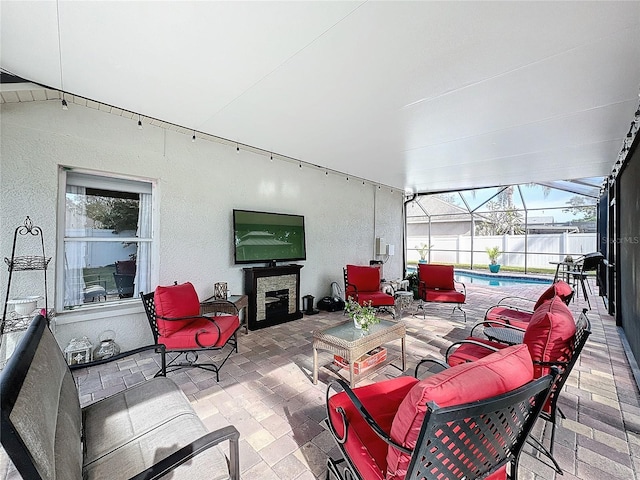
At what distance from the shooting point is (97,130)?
319cm

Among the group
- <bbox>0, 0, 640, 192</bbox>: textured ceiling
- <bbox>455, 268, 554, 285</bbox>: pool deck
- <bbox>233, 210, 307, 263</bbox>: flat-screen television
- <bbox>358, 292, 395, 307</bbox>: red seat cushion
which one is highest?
<bbox>0, 0, 640, 192</bbox>: textured ceiling

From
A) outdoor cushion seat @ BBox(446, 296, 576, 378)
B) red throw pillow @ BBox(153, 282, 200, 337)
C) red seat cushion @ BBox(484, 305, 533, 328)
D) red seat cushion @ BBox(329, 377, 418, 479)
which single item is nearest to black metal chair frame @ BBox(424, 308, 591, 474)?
outdoor cushion seat @ BBox(446, 296, 576, 378)

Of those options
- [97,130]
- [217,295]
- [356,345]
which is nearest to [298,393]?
[356,345]

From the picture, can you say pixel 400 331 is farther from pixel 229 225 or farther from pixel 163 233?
pixel 163 233

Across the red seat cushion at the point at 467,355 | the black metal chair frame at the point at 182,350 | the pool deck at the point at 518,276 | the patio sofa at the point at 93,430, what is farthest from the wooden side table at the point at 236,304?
the pool deck at the point at 518,276

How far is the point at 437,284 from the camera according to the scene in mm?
5516

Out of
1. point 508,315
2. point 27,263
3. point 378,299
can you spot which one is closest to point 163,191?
point 27,263

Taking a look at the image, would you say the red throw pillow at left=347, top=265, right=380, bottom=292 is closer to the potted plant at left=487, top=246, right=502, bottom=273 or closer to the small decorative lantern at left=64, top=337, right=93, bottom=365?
the small decorative lantern at left=64, top=337, right=93, bottom=365

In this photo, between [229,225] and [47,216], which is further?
[229,225]

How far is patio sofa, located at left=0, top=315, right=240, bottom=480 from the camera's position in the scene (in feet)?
2.73

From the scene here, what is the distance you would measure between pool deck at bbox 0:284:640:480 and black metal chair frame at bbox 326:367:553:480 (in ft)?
2.87

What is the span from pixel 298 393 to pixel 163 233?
2.68 m

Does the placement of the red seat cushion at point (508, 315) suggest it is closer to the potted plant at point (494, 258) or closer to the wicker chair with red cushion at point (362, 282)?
the wicker chair with red cushion at point (362, 282)

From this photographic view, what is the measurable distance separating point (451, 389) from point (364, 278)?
14.5 ft
